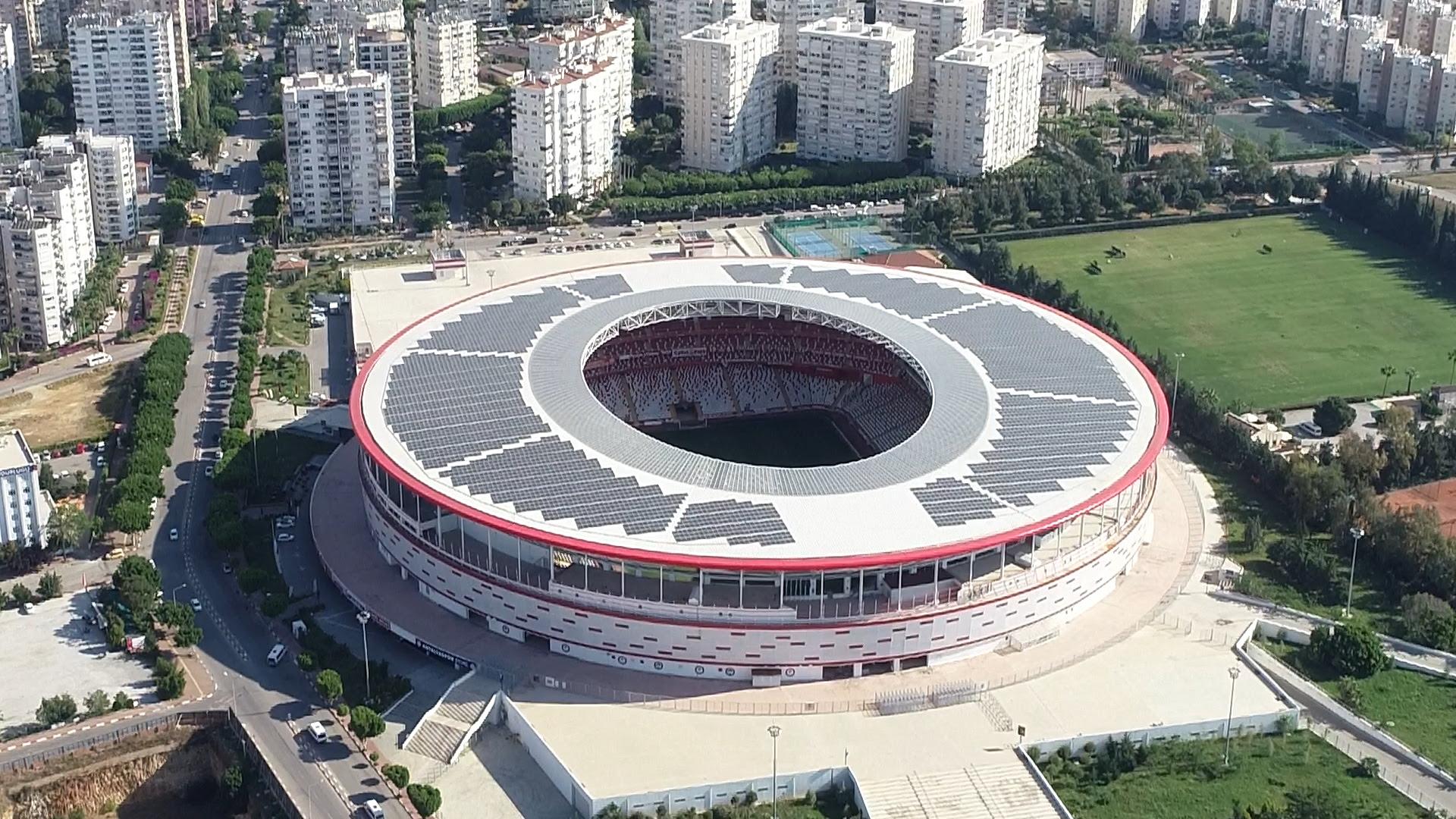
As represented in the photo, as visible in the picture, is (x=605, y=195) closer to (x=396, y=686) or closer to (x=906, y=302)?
(x=906, y=302)

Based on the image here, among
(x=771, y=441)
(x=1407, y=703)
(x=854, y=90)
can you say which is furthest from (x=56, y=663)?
(x=854, y=90)

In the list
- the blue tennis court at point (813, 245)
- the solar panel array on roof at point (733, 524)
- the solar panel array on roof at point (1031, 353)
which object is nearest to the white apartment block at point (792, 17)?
the blue tennis court at point (813, 245)

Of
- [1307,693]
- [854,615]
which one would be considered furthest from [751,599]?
[1307,693]

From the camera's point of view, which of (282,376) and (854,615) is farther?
(282,376)

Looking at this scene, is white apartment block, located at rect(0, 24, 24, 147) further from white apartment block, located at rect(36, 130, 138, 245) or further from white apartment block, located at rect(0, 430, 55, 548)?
white apartment block, located at rect(0, 430, 55, 548)

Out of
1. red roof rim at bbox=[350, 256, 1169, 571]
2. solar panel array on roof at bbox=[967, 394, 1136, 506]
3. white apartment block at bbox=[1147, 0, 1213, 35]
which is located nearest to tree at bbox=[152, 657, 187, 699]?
red roof rim at bbox=[350, 256, 1169, 571]

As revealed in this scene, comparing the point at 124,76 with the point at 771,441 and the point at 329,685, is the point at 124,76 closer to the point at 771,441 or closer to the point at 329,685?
the point at 771,441
